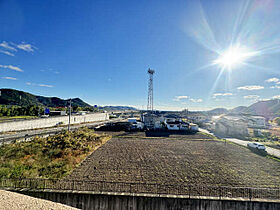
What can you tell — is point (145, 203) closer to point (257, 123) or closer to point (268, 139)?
point (268, 139)

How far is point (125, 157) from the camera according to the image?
12352mm

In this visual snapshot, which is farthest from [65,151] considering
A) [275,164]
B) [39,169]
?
[275,164]

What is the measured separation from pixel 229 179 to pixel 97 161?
11.2 meters

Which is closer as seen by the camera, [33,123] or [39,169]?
[39,169]

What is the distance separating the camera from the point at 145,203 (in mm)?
6164

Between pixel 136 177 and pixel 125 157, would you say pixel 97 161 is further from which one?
pixel 136 177

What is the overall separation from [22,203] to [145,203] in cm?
590

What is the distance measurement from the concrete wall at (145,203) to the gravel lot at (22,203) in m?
0.41

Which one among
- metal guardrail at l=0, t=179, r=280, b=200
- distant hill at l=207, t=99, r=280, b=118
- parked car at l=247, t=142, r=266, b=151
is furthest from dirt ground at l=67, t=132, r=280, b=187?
distant hill at l=207, t=99, r=280, b=118

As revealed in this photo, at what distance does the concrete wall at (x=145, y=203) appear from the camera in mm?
6145

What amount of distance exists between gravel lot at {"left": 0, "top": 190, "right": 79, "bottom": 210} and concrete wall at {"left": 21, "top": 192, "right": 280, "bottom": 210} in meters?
0.41

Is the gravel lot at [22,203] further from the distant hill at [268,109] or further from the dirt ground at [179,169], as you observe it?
the distant hill at [268,109]

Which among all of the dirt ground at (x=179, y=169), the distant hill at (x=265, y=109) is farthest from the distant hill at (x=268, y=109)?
the dirt ground at (x=179, y=169)

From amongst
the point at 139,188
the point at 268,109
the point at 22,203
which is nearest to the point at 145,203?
the point at 139,188
